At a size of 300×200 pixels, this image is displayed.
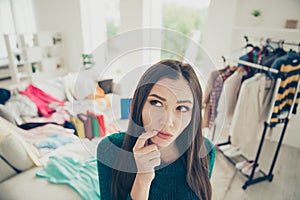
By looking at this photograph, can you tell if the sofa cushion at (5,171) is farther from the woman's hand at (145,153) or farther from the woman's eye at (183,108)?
the woman's eye at (183,108)

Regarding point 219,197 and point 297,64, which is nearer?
point 297,64

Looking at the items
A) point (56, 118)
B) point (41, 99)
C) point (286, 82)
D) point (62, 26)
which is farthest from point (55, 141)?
point (62, 26)

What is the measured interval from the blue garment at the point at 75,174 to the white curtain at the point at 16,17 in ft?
7.76

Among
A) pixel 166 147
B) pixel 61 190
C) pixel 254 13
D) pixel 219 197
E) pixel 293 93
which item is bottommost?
pixel 219 197

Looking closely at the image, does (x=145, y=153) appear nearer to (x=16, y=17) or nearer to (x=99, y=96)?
(x=99, y=96)

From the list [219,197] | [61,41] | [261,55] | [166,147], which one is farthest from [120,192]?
[61,41]

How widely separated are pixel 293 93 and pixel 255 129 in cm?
33

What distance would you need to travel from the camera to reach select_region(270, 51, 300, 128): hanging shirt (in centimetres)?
119

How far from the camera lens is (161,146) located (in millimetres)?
433

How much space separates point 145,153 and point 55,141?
3.83ft

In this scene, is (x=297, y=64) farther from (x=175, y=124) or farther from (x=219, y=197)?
(x=175, y=124)

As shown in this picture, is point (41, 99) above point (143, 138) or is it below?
below

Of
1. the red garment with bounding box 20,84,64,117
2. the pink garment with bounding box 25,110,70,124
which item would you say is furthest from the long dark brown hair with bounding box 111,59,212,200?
the red garment with bounding box 20,84,64,117

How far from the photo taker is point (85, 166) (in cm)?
112
